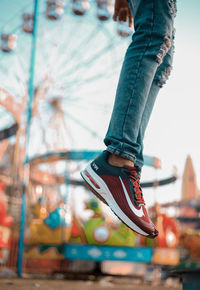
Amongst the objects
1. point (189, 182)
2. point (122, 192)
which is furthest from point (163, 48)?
point (189, 182)

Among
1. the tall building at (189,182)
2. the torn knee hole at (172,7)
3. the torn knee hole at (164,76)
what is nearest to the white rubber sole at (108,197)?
the torn knee hole at (164,76)

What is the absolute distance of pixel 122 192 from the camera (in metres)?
1.09

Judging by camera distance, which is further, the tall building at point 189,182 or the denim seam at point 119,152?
the tall building at point 189,182

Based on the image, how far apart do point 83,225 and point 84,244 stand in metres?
0.44

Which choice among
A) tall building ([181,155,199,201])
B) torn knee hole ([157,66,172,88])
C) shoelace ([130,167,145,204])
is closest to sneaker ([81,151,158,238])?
shoelace ([130,167,145,204])

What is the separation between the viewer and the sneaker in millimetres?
1055

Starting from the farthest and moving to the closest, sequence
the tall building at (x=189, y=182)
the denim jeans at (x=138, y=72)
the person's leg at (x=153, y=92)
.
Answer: the tall building at (x=189, y=182)
the person's leg at (x=153, y=92)
the denim jeans at (x=138, y=72)

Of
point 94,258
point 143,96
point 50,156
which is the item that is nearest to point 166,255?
point 94,258

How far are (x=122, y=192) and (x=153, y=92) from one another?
36 cm

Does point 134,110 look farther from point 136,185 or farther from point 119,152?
point 136,185

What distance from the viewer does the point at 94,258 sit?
5.55 metres

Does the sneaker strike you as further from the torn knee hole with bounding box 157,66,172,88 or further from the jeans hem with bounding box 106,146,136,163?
the torn knee hole with bounding box 157,66,172,88

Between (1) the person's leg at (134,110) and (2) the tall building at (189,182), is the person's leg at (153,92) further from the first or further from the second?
(2) the tall building at (189,182)

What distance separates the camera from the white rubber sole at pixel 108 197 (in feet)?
3.46
